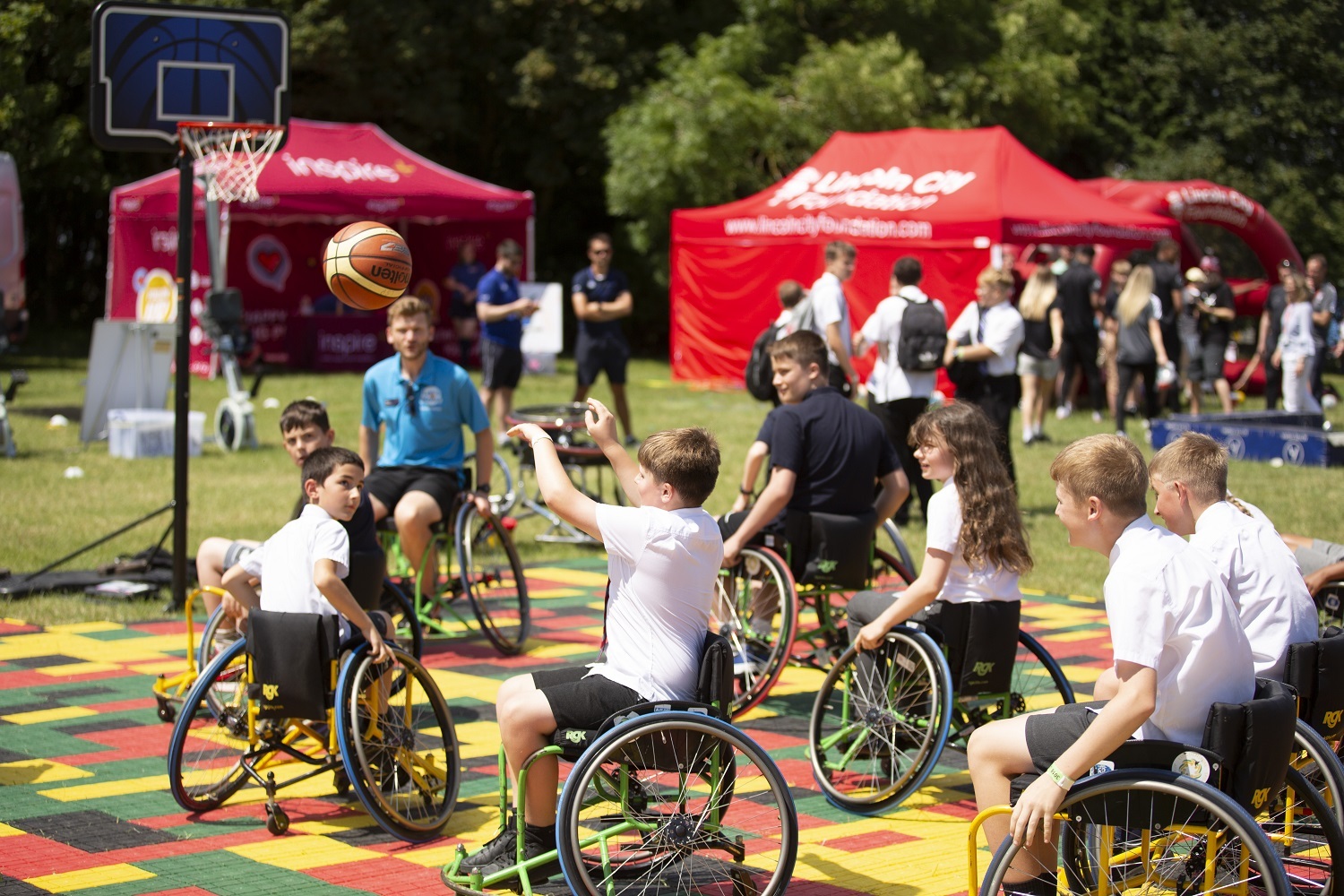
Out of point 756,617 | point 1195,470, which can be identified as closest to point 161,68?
point 756,617

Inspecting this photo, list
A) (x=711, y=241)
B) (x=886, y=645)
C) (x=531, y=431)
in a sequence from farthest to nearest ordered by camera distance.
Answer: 1. (x=711, y=241)
2. (x=886, y=645)
3. (x=531, y=431)

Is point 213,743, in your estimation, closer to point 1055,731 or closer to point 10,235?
point 1055,731

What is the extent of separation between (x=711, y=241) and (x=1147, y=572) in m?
19.9

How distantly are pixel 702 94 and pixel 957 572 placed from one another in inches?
918

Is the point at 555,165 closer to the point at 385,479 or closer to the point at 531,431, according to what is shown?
the point at 385,479

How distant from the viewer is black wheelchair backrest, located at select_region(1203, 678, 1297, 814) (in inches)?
147

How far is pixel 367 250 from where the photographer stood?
6.66 meters

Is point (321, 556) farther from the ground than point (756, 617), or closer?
farther from the ground

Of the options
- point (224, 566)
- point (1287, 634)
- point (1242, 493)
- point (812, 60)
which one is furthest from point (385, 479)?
point (812, 60)

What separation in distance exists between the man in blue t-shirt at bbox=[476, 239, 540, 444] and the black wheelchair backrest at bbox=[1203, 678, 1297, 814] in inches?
448

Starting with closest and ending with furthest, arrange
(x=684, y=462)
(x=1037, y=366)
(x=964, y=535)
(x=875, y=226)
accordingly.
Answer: (x=684, y=462)
(x=964, y=535)
(x=1037, y=366)
(x=875, y=226)

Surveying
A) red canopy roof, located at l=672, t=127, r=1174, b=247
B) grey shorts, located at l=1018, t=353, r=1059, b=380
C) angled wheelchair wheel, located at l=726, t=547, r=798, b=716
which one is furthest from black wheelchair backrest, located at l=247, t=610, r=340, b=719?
red canopy roof, located at l=672, t=127, r=1174, b=247

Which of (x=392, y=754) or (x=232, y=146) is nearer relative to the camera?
(x=392, y=754)

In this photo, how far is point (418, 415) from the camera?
8.12 metres
